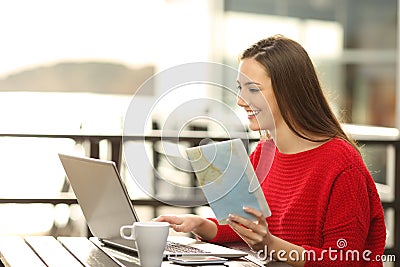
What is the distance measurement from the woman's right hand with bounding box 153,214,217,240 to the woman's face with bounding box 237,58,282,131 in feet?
0.90

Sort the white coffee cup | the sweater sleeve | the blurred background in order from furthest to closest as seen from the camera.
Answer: the blurred background < the sweater sleeve < the white coffee cup

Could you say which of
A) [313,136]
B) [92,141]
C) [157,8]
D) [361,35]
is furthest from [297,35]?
[313,136]

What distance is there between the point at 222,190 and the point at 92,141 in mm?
2283

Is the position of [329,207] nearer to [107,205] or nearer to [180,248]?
[180,248]

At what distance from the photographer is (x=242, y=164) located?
5.57 ft

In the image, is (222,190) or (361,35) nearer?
(222,190)

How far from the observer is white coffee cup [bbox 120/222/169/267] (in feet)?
5.48

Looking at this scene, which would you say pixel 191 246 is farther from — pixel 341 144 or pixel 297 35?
pixel 297 35

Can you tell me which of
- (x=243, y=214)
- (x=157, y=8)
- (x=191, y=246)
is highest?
(x=157, y=8)

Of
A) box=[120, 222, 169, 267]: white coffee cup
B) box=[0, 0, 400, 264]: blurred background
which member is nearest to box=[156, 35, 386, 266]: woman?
box=[120, 222, 169, 267]: white coffee cup

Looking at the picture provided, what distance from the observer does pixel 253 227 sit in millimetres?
1762

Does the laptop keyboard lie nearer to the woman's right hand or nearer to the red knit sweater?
the woman's right hand

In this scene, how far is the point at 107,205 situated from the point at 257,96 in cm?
43

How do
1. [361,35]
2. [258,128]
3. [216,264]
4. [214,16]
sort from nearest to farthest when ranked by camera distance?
[216,264] < [258,128] < [361,35] < [214,16]
